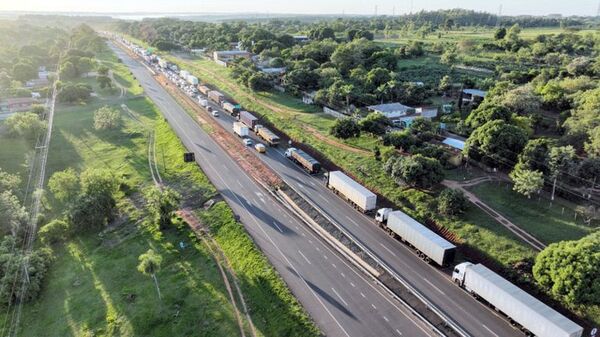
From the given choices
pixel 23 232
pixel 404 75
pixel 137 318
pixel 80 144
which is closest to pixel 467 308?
pixel 137 318

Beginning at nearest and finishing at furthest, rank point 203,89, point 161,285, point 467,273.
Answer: point 467,273 → point 161,285 → point 203,89

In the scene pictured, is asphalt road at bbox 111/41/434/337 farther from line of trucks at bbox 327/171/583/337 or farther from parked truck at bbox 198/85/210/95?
parked truck at bbox 198/85/210/95

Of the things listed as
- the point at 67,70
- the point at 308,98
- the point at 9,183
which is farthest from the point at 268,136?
the point at 67,70

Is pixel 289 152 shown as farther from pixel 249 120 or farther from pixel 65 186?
pixel 65 186

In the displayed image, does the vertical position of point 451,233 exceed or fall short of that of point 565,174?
it falls short

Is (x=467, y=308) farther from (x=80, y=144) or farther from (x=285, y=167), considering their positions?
(x=80, y=144)

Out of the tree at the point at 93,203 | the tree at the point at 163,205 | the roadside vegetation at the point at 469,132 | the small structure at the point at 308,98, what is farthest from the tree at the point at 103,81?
the tree at the point at 163,205

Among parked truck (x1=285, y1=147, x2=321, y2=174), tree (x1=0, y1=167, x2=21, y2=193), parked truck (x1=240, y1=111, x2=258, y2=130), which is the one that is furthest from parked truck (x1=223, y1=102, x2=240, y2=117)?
tree (x1=0, y1=167, x2=21, y2=193)
